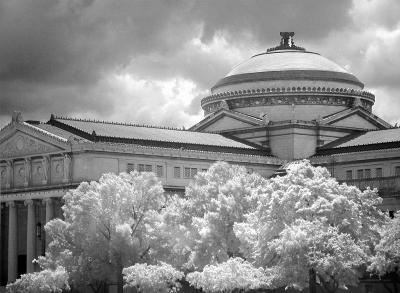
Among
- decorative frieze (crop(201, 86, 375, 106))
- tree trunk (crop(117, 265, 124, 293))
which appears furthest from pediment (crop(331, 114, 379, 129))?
tree trunk (crop(117, 265, 124, 293))

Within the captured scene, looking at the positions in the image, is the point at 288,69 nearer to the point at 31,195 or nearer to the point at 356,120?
the point at 356,120

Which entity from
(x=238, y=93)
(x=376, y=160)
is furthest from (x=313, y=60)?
(x=376, y=160)

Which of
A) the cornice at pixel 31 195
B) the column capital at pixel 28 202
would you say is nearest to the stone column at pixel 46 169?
the cornice at pixel 31 195

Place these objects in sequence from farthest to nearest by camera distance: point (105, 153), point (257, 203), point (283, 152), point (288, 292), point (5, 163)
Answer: point (283, 152), point (5, 163), point (105, 153), point (288, 292), point (257, 203)

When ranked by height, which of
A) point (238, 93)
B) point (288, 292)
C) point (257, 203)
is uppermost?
point (238, 93)

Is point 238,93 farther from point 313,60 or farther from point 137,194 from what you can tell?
point 137,194

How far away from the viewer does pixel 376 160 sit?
150375 mm

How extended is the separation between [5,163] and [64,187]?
1283 centimetres

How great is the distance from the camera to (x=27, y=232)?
14862 centimetres

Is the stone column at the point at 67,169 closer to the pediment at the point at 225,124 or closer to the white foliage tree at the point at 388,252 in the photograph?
the pediment at the point at 225,124

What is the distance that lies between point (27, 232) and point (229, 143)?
29.9m

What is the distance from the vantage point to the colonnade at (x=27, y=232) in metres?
145

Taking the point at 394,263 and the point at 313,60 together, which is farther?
the point at 313,60

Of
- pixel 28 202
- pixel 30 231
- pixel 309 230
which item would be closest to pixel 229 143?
pixel 28 202
